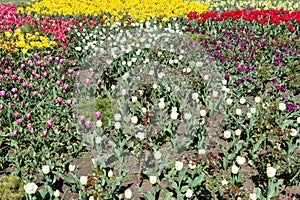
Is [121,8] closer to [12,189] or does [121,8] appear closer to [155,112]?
[155,112]

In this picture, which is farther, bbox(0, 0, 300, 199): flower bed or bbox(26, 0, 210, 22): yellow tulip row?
bbox(26, 0, 210, 22): yellow tulip row

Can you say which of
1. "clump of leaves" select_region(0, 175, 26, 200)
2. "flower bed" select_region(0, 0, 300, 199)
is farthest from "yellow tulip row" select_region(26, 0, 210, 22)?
"clump of leaves" select_region(0, 175, 26, 200)

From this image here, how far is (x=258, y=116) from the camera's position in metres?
5.22

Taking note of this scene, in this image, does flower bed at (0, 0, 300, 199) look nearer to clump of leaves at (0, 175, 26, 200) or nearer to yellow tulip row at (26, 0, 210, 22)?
clump of leaves at (0, 175, 26, 200)

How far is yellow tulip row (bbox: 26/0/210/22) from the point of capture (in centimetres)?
1106

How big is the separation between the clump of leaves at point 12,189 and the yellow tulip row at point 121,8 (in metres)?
7.40

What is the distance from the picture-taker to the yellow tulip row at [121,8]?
11062 mm

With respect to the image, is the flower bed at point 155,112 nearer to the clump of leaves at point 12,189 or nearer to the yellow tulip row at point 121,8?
Result: the clump of leaves at point 12,189

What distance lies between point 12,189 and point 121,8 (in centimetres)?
904

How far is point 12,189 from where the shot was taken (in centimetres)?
390

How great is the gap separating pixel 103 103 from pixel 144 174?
160 centimetres

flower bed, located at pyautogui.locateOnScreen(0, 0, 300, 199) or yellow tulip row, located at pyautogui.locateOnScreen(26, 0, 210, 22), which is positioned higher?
yellow tulip row, located at pyautogui.locateOnScreen(26, 0, 210, 22)

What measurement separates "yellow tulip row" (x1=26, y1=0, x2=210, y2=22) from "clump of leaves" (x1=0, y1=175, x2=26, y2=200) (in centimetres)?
740

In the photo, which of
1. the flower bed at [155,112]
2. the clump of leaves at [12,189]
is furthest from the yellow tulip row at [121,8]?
the clump of leaves at [12,189]
